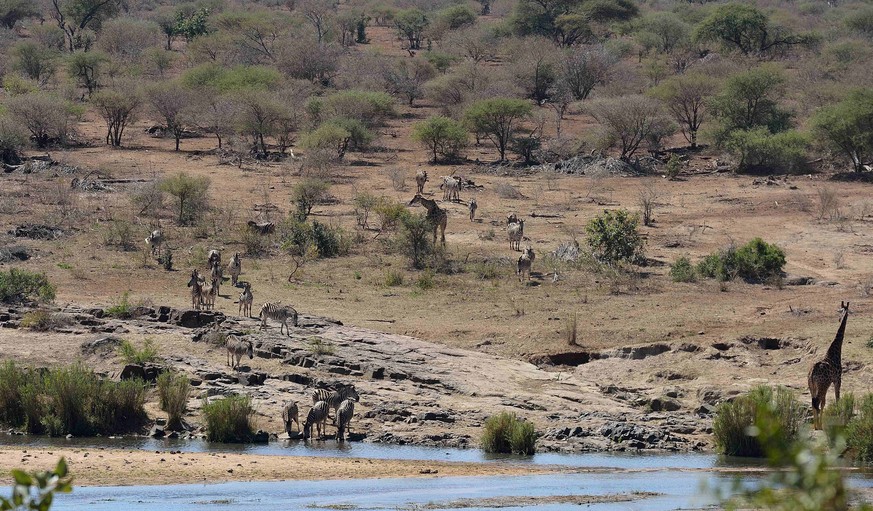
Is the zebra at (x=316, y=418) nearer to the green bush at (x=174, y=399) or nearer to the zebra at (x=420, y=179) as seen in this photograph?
the green bush at (x=174, y=399)

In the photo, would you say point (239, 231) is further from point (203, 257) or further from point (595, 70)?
point (595, 70)

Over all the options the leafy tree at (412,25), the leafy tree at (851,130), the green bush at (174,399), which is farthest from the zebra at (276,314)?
the leafy tree at (412,25)

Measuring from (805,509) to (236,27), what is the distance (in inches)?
2724

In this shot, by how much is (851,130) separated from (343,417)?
92.1ft

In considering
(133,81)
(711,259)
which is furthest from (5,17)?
(711,259)

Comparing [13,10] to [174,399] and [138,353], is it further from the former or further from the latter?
[174,399]

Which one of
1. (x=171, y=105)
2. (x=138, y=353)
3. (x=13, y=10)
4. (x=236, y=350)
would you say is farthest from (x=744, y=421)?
(x=13, y=10)

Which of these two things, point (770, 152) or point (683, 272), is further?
point (770, 152)

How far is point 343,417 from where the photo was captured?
1686 centimetres

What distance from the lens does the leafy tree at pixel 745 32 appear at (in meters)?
67.9

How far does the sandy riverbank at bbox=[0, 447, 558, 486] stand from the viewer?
45.9 ft

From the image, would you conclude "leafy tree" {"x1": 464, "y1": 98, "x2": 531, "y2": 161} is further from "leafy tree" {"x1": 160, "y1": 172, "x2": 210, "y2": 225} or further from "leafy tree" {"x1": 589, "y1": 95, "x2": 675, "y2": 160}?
"leafy tree" {"x1": 160, "y1": 172, "x2": 210, "y2": 225}

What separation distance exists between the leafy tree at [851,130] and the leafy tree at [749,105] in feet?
11.6

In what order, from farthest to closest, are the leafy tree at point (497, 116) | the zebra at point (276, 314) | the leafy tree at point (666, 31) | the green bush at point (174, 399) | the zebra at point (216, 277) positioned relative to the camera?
1. the leafy tree at point (666, 31)
2. the leafy tree at point (497, 116)
3. the zebra at point (216, 277)
4. the zebra at point (276, 314)
5. the green bush at point (174, 399)
